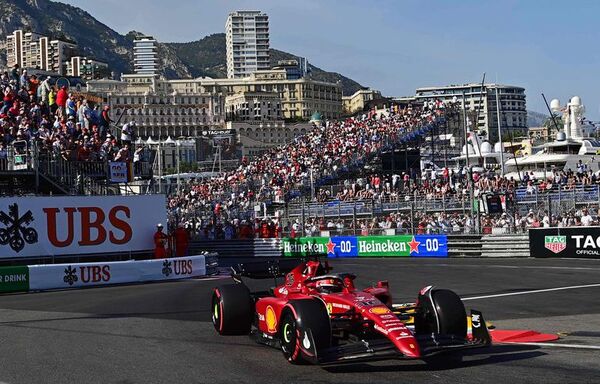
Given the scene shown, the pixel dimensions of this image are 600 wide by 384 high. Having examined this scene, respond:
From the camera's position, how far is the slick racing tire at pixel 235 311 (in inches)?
509

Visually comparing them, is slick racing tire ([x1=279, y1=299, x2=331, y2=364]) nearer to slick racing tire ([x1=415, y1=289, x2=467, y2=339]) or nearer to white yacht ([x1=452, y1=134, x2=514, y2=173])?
slick racing tire ([x1=415, y1=289, x2=467, y2=339])

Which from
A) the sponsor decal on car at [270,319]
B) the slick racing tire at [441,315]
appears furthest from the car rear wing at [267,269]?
the slick racing tire at [441,315]

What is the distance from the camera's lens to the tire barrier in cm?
2497

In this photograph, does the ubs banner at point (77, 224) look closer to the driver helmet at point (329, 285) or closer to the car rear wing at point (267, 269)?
the car rear wing at point (267, 269)

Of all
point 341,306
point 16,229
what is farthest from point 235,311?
point 16,229

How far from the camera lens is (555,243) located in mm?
31000

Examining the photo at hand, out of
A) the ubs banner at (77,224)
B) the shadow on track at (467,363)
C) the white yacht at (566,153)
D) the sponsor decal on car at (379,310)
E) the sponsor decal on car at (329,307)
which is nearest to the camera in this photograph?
the shadow on track at (467,363)

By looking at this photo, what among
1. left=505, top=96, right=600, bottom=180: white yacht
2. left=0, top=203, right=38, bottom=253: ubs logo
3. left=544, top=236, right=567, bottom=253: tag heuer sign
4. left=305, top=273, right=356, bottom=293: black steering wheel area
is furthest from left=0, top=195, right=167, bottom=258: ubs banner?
left=505, top=96, right=600, bottom=180: white yacht

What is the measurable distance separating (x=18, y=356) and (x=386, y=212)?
90.4 feet

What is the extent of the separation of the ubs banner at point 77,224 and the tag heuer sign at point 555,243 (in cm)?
1407

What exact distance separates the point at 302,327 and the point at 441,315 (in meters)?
1.87

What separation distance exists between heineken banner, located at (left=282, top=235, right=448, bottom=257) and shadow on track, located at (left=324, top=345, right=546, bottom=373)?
2370 cm

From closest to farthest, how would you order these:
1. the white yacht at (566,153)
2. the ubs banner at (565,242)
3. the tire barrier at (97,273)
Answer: the tire barrier at (97,273)
the ubs banner at (565,242)
the white yacht at (566,153)

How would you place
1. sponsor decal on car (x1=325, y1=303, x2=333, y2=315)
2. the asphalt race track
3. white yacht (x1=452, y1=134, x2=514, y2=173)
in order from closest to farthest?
1. the asphalt race track
2. sponsor decal on car (x1=325, y1=303, x2=333, y2=315)
3. white yacht (x1=452, y1=134, x2=514, y2=173)
